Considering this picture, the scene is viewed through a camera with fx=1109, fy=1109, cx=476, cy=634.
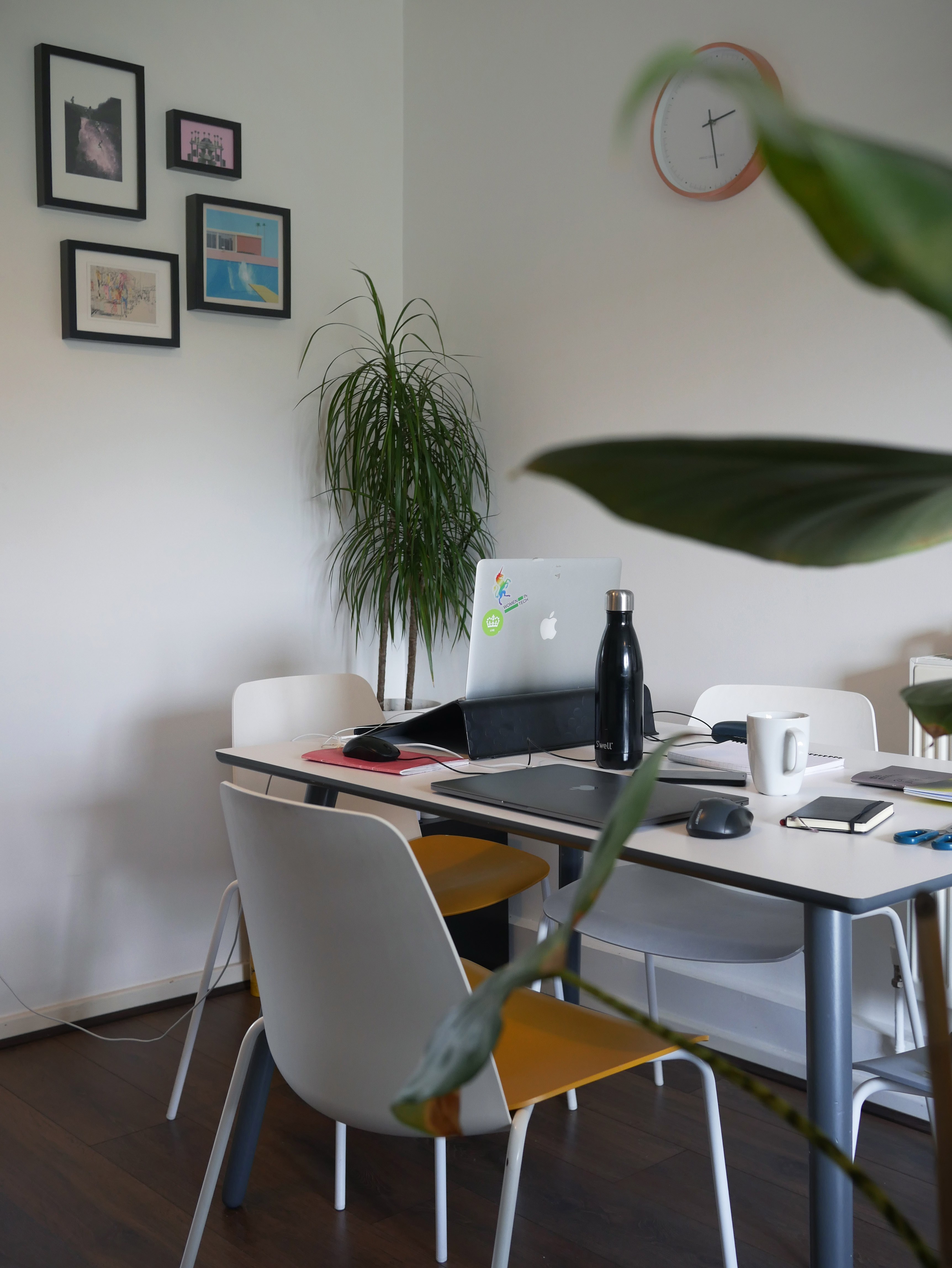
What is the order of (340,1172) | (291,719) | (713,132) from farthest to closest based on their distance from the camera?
(713,132), (291,719), (340,1172)

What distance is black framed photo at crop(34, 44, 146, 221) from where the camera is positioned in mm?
2811

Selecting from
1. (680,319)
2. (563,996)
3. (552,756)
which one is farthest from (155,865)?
(680,319)

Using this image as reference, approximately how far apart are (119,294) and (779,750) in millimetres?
2190

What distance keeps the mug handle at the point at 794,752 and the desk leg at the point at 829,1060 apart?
0.42 m

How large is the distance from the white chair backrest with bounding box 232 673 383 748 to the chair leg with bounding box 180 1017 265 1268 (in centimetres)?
82

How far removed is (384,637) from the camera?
3.30 metres

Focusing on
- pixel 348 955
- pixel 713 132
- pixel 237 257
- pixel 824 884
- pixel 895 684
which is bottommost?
pixel 348 955

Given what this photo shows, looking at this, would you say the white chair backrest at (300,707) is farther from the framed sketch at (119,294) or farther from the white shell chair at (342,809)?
the framed sketch at (119,294)

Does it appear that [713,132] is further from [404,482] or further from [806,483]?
[806,483]

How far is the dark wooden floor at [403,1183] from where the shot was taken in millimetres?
1927

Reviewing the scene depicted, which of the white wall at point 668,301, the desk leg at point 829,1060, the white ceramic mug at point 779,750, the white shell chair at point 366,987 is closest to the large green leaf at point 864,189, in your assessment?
the white shell chair at point 366,987

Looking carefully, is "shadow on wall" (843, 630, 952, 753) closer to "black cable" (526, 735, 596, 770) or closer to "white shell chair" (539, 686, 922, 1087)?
"white shell chair" (539, 686, 922, 1087)

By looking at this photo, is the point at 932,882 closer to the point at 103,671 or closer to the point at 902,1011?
the point at 902,1011

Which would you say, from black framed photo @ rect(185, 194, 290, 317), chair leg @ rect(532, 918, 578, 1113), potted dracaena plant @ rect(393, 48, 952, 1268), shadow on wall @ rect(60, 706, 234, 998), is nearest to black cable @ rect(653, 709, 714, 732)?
chair leg @ rect(532, 918, 578, 1113)
